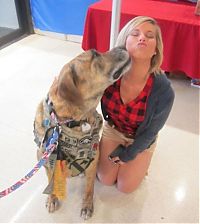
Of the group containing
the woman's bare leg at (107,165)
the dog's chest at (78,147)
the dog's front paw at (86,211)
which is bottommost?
the dog's front paw at (86,211)

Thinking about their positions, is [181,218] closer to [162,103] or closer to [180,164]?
[180,164]

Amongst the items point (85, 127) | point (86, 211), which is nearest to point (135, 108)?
point (85, 127)

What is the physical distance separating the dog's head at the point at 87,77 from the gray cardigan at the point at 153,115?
22 cm

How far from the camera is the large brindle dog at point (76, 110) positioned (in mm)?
1068

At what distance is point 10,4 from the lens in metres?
3.85

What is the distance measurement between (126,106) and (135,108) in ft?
0.16

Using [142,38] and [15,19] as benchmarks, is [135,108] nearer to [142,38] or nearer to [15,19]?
[142,38]

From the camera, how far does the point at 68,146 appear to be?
3.93ft

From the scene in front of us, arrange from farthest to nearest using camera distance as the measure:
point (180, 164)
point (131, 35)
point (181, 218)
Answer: point (180, 164), point (181, 218), point (131, 35)

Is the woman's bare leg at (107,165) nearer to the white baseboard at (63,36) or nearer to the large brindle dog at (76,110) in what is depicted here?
the large brindle dog at (76,110)

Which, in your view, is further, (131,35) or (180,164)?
(180,164)

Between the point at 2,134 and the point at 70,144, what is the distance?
3.36 feet

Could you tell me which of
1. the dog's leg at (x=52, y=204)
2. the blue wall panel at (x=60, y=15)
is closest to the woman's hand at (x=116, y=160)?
the dog's leg at (x=52, y=204)

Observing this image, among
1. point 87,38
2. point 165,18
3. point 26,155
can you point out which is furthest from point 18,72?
point 165,18
